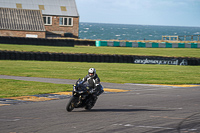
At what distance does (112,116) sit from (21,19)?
190 feet

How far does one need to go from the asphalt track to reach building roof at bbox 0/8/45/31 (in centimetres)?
5115

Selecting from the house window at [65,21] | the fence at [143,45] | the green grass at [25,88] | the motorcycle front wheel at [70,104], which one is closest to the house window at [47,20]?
the house window at [65,21]

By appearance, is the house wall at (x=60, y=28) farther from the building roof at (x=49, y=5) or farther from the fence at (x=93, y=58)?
the fence at (x=93, y=58)

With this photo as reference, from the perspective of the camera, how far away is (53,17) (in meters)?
74.0

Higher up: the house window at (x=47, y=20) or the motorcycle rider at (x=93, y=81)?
the house window at (x=47, y=20)

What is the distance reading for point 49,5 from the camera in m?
75.4

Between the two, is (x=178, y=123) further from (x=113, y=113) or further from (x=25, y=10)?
(x=25, y=10)

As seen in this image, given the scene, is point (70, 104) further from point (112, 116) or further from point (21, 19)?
point (21, 19)

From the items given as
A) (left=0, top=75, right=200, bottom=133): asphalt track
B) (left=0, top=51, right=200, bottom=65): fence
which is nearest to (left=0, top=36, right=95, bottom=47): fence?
(left=0, top=51, right=200, bottom=65): fence

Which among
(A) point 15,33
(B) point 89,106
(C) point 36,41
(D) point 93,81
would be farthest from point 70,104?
(A) point 15,33

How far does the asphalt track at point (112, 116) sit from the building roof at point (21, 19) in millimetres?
51146

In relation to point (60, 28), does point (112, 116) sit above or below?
below

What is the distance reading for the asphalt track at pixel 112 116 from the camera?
897 cm

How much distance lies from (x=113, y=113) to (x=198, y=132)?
3.26 metres
